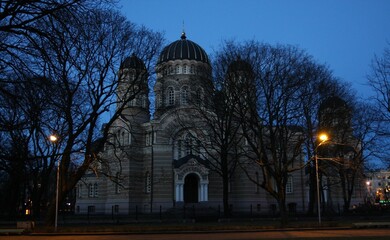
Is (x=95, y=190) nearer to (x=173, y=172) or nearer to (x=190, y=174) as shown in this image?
(x=173, y=172)

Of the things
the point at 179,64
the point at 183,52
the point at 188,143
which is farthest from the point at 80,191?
the point at 188,143

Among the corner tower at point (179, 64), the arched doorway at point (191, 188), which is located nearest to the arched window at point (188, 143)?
the arched doorway at point (191, 188)

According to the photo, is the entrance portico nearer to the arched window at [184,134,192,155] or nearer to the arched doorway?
the arched doorway

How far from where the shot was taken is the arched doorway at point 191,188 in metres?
55.8

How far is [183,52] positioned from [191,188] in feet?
61.2

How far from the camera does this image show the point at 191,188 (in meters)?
56.4

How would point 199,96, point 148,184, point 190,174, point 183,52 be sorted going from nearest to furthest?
point 199,96, point 190,174, point 148,184, point 183,52

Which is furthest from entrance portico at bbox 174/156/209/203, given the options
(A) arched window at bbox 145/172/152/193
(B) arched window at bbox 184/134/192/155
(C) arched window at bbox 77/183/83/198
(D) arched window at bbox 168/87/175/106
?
(C) arched window at bbox 77/183/83/198

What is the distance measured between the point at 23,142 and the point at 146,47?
1319cm

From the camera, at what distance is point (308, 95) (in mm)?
34125

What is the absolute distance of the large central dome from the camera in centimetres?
6069

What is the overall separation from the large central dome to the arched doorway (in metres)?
16.3

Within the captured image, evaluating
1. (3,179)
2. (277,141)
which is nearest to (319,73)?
(277,141)

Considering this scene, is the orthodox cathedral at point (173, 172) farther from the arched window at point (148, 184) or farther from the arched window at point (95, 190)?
the arched window at point (95, 190)
